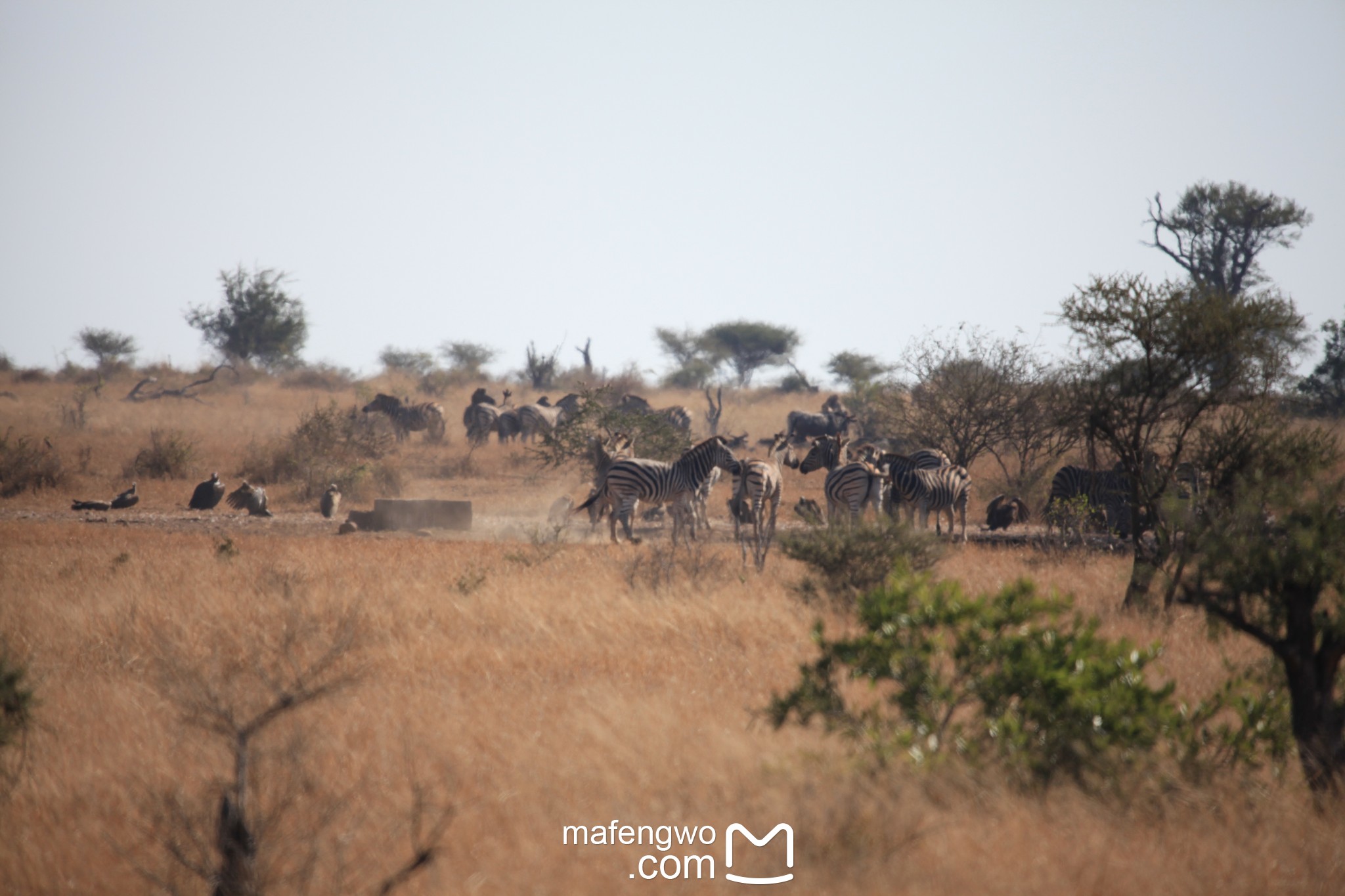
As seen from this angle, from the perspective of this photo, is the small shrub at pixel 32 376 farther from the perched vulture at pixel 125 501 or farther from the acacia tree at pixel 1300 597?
the acacia tree at pixel 1300 597

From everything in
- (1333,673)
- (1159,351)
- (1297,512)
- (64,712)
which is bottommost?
(64,712)

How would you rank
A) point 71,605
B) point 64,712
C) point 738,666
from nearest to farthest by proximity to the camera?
point 64,712
point 738,666
point 71,605

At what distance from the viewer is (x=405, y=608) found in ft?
30.8

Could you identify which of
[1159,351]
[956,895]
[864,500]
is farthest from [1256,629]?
[864,500]

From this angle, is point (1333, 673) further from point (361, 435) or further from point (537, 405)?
point (537, 405)

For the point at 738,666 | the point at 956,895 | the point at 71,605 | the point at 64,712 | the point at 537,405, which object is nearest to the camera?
the point at 956,895

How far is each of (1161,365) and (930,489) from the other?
6010 mm

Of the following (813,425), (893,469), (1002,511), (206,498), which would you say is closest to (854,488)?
(893,469)

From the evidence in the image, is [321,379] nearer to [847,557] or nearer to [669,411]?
[669,411]

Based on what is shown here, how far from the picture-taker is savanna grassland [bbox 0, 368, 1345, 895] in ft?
13.8

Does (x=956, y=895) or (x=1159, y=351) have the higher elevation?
(x=1159, y=351)

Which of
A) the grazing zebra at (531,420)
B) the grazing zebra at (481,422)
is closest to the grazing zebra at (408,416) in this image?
the grazing zebra at (481,422)

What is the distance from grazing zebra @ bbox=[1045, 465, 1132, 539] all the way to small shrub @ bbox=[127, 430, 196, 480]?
63.5 feet

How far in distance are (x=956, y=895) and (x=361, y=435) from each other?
24944 mm
